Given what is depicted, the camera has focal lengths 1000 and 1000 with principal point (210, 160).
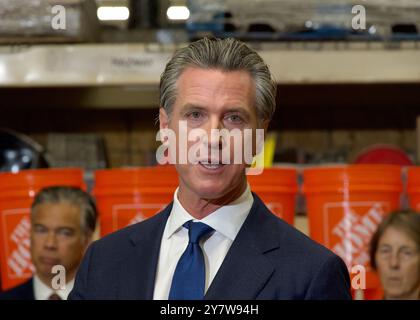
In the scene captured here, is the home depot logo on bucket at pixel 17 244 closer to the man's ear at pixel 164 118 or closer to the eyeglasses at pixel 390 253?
the eyeglasses at pixel 390 253

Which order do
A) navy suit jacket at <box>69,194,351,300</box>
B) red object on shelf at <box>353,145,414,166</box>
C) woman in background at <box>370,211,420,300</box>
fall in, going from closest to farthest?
navy suit jacket at <box>69,194,351,300</box> → woman in background at <box>370,211,420,300</box> → red object on shelf at <box>353,145,414,166</box>

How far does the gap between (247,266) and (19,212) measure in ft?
2.80

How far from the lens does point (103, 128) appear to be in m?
2.41

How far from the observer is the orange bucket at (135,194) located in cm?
167

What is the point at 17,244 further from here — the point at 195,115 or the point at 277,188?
the point at 195,115

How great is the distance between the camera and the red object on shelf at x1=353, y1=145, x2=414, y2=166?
6.92 ft

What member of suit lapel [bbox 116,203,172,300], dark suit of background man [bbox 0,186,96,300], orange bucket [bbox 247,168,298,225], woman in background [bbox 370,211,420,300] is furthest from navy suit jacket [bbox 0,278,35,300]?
suit lapel [bbox 116,203,172,300]

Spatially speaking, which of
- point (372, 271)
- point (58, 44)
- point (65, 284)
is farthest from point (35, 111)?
point (372, 271)

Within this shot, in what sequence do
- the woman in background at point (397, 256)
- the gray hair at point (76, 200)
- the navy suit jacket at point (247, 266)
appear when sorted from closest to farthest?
1. the navy suit jacket at point (247, 266)
2. the woman in background at point (397, 256)
3. the gray hair at point (76, 200)

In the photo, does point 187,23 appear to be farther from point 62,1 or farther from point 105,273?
point 105,273

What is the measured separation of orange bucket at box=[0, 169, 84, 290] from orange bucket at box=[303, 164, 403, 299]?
0.46 m

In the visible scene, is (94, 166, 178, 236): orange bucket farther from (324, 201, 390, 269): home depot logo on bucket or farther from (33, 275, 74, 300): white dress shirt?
(324, 201, 390, 269): home depot logo on bucket

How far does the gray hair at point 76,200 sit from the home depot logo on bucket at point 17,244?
70mm

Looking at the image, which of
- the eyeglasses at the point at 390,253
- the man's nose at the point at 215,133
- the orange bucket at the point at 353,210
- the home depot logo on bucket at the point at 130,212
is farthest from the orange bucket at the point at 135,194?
the man's nose at the point at 215,133
